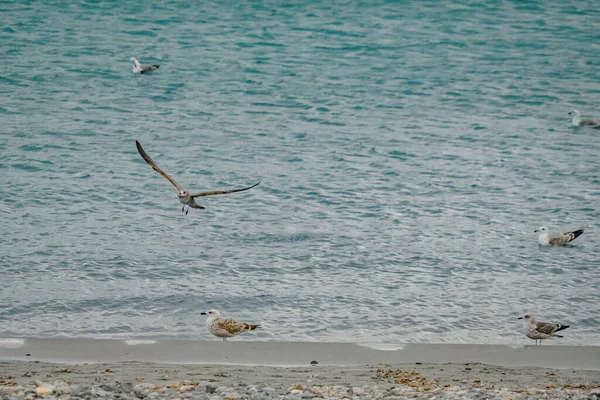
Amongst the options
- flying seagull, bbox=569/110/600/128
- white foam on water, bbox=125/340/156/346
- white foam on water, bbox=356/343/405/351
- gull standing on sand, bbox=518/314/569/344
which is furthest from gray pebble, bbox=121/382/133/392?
flying seagull, bbox=569/110/600/128

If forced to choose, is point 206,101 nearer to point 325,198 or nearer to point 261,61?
point 261,61

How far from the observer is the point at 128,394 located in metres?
8.23

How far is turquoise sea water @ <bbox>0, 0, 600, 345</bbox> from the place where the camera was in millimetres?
13086

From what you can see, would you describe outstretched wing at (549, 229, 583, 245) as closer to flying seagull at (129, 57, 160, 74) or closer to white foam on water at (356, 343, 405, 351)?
white foam on water at (356, 343, 405, 351)

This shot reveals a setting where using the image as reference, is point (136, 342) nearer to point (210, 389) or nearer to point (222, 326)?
point (222, 326)

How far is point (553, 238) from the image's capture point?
15648 mm

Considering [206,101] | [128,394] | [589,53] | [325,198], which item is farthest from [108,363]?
[589,53]

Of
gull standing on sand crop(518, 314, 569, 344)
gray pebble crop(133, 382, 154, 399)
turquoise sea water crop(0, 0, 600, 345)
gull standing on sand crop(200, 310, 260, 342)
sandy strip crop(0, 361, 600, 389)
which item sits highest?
gray pebble crop(133, 382, 154, 399)

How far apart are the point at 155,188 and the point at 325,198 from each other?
10.9 feet

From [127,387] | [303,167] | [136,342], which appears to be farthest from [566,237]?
[127,387]

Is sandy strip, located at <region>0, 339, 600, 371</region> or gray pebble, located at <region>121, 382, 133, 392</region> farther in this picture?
sandy strip, located at <region>0, 339, 600, 371</region>

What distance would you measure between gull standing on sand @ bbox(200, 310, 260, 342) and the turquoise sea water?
14.5 inches

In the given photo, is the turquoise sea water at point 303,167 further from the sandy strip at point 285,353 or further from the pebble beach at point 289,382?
the pebble beach at point 289,382

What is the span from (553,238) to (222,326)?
668 centimetres
